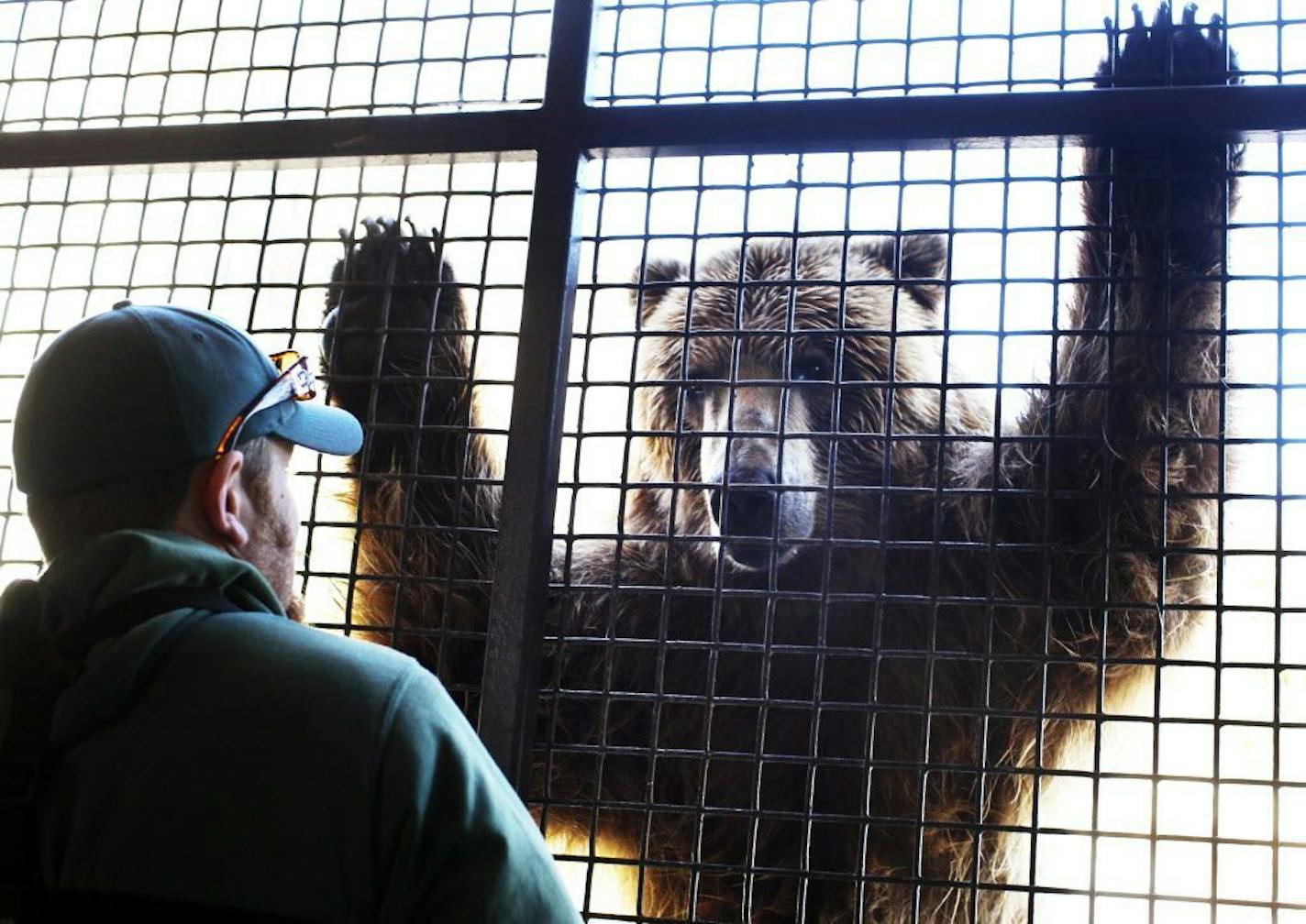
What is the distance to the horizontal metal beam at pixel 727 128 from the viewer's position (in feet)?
5.78

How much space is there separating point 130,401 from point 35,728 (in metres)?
0.31

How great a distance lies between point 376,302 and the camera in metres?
2.62

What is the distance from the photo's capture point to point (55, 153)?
2.20 metres

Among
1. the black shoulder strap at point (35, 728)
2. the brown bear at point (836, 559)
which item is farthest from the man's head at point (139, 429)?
the brown bear at point (836, 559)

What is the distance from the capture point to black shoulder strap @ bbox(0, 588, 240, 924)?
0.93m

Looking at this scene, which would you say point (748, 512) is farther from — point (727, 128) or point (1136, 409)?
point (1136, 409)

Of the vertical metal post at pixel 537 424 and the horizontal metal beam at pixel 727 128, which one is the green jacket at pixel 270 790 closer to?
the vertical metal post at pixel 537 424

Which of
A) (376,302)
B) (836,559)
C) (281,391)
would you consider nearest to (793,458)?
(836,559)

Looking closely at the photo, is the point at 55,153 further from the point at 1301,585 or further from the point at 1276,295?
the point at 1301,585

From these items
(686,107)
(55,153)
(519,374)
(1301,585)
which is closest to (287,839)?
(519,374)

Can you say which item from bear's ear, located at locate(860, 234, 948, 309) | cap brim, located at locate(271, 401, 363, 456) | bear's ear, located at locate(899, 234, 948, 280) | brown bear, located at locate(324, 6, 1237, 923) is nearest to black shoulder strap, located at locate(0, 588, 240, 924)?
cap brim, located at locate(271, 401, 363, 456)

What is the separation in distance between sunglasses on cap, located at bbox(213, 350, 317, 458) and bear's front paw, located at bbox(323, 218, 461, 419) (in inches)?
26.9

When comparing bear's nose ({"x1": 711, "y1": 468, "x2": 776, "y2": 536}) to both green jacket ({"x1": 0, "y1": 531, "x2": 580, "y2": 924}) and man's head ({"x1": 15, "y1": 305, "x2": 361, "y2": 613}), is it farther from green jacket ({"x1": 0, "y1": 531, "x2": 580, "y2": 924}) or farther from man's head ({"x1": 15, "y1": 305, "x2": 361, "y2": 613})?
green jacket ({"x1": 0, "y1": 531, "x2": 580, "y2": 924})

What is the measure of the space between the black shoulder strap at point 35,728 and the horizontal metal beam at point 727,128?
1176mm
